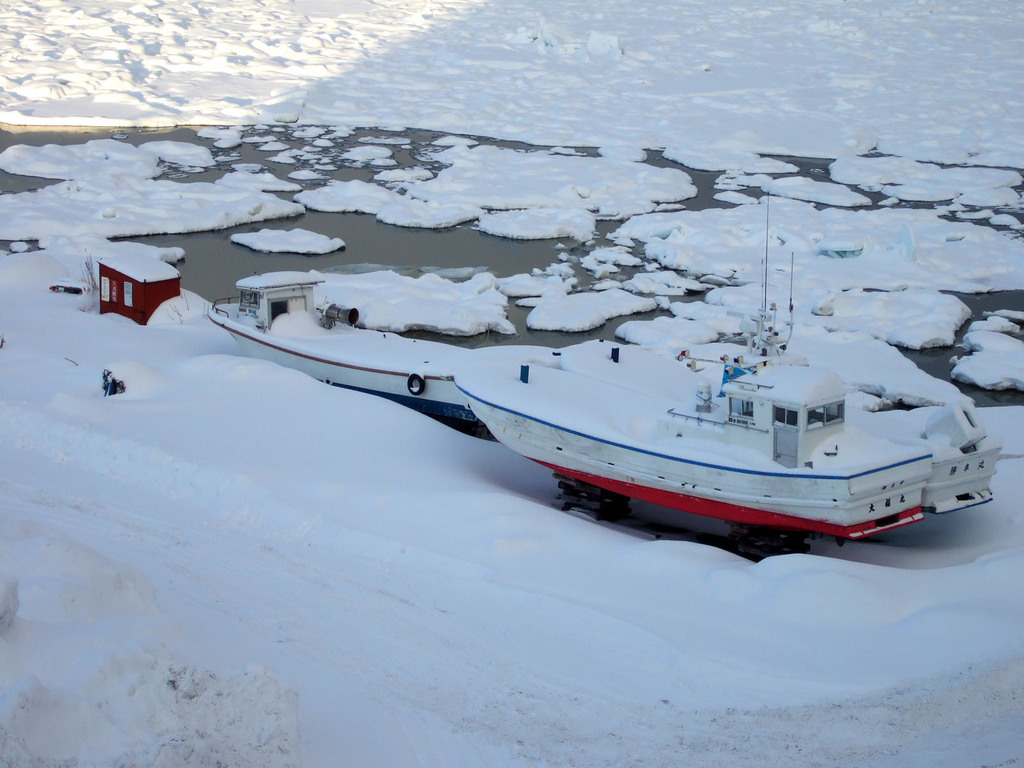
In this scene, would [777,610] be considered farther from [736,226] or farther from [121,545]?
[736,226]

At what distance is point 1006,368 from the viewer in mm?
17453

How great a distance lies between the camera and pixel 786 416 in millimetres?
10727

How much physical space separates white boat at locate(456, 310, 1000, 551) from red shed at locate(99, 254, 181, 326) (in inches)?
317

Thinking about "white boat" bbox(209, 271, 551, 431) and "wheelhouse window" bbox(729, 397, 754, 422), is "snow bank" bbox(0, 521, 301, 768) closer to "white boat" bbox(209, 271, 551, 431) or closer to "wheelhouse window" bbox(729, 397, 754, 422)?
"wheelhouse window" bbox(729, 397, 754, 422)

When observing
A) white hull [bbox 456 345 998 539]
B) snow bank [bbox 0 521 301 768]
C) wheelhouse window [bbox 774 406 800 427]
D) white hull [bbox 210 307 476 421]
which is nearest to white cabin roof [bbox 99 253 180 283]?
white hull [bbox 210 307 476 421]

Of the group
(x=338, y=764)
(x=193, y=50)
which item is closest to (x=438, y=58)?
(x=193, y=50)

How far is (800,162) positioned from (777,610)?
26521 millimetres

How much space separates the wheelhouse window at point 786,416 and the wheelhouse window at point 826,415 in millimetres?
137

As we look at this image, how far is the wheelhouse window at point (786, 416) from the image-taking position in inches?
419

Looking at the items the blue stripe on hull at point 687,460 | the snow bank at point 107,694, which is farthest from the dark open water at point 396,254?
the snow bank at point 107,694

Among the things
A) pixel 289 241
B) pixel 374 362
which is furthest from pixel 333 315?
pixel 289 241

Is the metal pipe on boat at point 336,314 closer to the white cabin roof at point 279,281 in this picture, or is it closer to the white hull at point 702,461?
the white cabin roof at point 279,281

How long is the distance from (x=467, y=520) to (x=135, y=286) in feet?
32.3

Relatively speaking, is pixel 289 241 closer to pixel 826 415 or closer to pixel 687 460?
pixel 687 460
